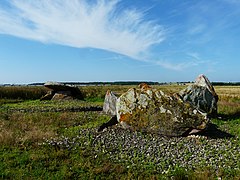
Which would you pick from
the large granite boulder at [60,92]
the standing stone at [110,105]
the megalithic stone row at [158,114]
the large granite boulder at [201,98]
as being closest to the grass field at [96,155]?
the megalithic stone row at [158,114]

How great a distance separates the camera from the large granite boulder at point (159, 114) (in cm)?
1420

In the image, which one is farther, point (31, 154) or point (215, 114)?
point (215, 114)

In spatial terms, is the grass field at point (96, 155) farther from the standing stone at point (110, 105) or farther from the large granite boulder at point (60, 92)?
the large granite boulder at point (60, 92)

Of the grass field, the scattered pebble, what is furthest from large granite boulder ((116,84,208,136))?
the grass field

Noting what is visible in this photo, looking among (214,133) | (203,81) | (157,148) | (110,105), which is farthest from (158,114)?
(203,81)

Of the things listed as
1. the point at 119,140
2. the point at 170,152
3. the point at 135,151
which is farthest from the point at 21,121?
the point at 170,152

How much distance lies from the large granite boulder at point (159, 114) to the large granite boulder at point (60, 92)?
16.2 meters

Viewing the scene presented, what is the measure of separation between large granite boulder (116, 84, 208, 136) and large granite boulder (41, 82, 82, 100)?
16179 mm

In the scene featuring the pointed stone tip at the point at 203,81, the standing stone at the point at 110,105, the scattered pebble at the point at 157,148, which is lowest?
the scattered pebble at the point at 157,148

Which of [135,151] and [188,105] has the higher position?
[188,105]

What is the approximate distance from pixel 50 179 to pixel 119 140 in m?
4.83

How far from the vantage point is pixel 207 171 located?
9.66m

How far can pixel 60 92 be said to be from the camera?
31.9m

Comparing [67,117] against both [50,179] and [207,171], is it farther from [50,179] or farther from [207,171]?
[207,171]
